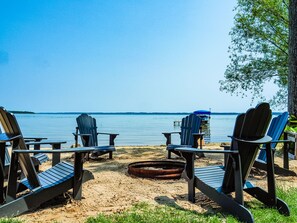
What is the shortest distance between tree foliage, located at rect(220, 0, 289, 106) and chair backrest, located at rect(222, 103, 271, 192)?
1081 cm

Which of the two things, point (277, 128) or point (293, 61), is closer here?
point (277, 128)

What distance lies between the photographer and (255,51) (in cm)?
1296

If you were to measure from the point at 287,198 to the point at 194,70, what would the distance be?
362 inches

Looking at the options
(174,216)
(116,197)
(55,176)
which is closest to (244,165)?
(174,216)

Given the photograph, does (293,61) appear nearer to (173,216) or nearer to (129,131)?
(173,216)

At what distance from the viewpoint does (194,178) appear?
3.07 meters

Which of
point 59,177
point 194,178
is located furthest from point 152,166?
point 59,177

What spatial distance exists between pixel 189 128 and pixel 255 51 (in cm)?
849

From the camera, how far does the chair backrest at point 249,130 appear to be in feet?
8.16

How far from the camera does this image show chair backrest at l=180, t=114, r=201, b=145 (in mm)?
5977

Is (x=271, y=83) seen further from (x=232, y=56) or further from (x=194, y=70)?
(x=194, y=70)

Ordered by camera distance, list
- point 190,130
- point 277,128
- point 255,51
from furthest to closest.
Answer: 1. point 255,51
2. point 190,130
3. point 277,128

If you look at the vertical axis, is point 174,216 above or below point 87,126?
below

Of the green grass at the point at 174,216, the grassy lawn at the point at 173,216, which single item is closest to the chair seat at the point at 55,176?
the grassy lawn at the point at 173,216
